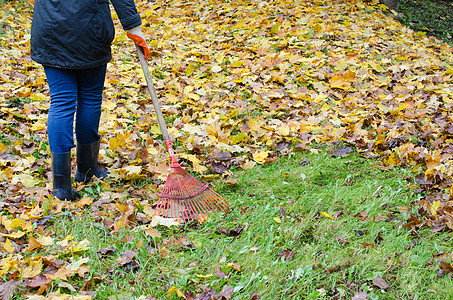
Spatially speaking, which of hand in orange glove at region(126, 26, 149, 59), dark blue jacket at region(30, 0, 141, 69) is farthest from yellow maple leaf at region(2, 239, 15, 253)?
hand in orange glove at region(126, 26, 149, 59)

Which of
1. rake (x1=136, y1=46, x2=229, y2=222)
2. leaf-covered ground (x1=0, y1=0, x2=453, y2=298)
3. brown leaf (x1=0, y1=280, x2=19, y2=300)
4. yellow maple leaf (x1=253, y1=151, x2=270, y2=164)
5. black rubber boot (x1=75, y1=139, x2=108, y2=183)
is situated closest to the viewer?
brown leaf (x1=0, y1=280, x2=19, y2=300)

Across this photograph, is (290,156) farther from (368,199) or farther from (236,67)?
(236,67)

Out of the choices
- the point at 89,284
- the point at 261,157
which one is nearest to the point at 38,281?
the point at 89,284

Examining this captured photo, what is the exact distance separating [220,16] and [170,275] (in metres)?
5.47

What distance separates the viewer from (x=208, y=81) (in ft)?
14.0

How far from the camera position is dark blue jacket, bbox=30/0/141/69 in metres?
2.07

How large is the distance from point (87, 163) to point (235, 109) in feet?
5.02

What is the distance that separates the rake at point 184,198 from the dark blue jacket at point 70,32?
352mm

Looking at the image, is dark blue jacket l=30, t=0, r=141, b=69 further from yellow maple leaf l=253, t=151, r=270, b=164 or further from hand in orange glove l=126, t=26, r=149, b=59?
yellow maple leaf l=253, t=151, r=270, b=164

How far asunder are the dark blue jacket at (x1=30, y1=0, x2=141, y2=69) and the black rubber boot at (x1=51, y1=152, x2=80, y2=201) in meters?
0.58

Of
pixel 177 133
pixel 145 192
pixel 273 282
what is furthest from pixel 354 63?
pixel 273 282

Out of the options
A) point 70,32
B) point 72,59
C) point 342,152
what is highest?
point 70,32

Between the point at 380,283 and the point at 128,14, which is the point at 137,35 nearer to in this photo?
the point at 128,14

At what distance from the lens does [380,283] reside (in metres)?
1.79
